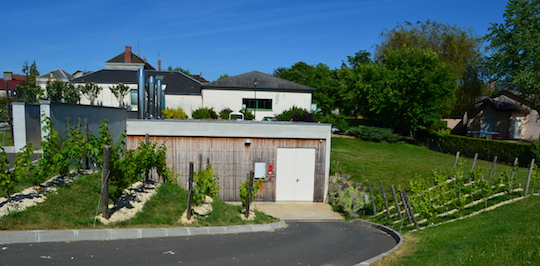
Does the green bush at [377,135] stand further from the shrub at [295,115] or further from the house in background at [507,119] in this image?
the house in background at [507,119]

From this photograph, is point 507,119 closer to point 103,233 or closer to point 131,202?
point 131,202

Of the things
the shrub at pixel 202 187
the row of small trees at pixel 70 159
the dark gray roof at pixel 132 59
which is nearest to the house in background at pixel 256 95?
the shrub at pixel 202 187

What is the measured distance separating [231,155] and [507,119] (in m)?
41.9

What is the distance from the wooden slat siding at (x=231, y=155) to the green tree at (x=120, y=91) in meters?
23.8

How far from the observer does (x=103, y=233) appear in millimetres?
9781

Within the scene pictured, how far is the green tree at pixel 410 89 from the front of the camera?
138 feet

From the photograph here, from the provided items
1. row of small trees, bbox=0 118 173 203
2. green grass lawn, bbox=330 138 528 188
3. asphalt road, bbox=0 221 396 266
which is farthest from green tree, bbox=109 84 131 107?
asphalt road, bbox=0 221 396 266

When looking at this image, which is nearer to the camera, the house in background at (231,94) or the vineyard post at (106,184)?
the vineyard post at (106,184)

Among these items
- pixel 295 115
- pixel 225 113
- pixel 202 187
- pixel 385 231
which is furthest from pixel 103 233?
pixel 225 113

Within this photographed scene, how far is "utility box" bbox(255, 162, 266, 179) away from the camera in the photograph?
20750 millimetres

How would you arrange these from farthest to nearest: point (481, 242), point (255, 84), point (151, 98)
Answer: point (255, 84), point (151, 98), point (481, 242)

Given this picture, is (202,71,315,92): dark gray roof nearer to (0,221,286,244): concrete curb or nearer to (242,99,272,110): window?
(242,99,272,110): window

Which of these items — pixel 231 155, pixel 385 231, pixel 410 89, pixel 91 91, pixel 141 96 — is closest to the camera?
pixel 385 231

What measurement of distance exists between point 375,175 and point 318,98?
148 feet
